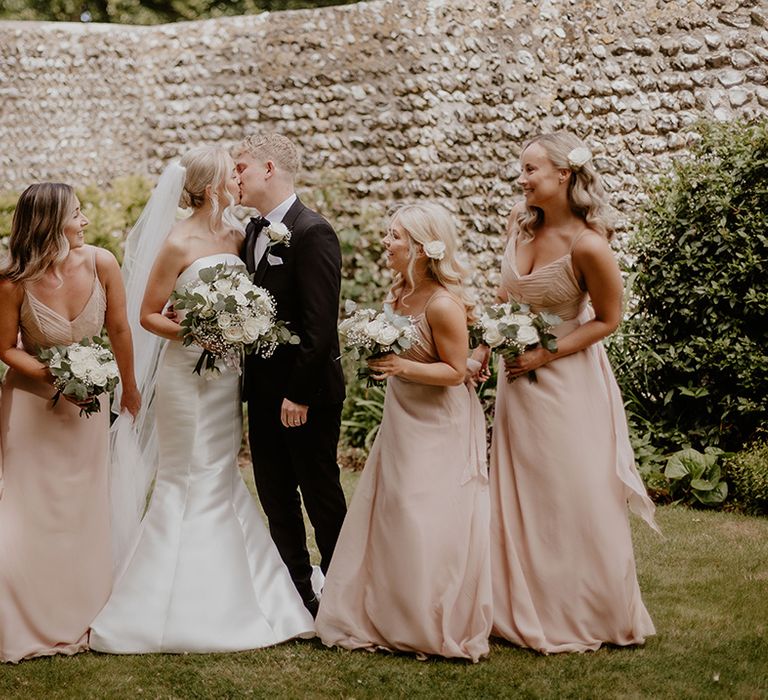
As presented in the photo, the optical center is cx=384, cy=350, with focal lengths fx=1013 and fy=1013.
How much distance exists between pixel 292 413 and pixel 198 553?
79 centimetres

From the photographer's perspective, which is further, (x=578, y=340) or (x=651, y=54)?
(x=651, y=54)

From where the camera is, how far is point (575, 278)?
180 inches

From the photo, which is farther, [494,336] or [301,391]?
[301,391]

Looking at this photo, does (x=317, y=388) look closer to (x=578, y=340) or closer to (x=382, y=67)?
(x=578, y=340)

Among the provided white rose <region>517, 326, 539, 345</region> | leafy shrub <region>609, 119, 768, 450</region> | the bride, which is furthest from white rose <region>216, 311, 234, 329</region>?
leafy shrub <region>609, 119, 768, 450</region>

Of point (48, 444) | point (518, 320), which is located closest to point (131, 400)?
point (48, 444)

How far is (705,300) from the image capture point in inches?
295

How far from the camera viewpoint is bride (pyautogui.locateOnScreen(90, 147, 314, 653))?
15.2 ft

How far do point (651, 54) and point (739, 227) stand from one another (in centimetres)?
238

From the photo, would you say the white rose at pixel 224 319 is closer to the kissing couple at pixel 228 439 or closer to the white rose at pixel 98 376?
the kissing couple at pixel 228 439

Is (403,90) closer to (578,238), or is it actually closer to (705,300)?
(705,300)

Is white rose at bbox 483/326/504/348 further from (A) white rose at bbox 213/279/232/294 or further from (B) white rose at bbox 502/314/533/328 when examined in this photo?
(A) white rose at bbox 213/279/232/294

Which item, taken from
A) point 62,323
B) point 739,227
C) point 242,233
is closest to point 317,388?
point 242,233

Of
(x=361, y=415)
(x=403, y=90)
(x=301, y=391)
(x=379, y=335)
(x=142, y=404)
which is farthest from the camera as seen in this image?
(x=403, y=90)
